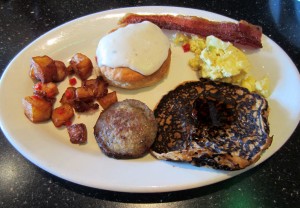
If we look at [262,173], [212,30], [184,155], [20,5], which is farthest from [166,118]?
[20,5]

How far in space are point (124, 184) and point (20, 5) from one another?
1601mm

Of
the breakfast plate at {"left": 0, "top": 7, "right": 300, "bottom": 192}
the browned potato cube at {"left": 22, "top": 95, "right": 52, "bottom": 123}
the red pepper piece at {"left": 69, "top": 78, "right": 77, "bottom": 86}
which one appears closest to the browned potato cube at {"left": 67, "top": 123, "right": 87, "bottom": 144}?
the breakfast plate at {"left": 0, "top": 7, "right": 300, "bottom": 192}

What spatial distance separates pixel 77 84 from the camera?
177 cm

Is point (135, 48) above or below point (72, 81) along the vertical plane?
above

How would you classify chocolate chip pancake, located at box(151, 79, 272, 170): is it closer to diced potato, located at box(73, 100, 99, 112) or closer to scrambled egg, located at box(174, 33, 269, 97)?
scrambled egg, located at box(174, 33, 269, 97)

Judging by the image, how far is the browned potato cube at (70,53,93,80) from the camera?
173 cm

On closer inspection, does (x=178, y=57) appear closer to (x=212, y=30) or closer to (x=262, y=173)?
(x=212, y=30)

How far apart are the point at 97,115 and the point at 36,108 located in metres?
0.28

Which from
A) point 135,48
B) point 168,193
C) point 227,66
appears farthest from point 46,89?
point 227,66

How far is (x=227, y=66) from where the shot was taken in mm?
1639

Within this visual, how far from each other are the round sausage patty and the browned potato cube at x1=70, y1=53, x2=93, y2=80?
318mm

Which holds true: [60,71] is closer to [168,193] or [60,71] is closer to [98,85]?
[98,85]

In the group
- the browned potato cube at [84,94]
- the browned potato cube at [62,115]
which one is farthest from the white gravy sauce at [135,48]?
the browned potato cube at [62,115]

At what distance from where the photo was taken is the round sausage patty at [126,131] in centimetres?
142
